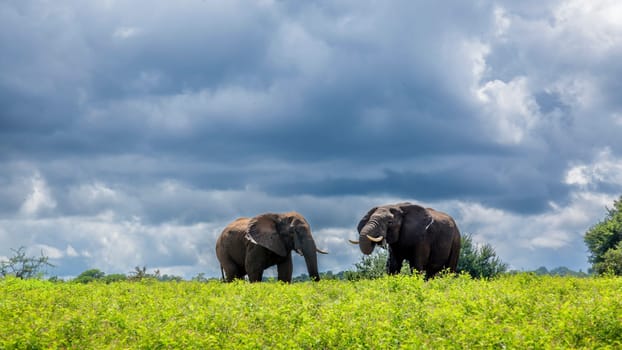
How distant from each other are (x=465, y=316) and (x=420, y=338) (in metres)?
1.98

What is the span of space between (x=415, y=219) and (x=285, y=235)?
226 inches

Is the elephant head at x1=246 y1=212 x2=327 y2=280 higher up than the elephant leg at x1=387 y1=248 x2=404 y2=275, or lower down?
higher up

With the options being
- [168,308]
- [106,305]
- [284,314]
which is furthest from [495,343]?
[106,305]

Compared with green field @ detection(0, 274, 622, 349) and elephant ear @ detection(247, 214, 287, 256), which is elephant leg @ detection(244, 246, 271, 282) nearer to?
elephant ear @ detection(247, 214, 287, 256)

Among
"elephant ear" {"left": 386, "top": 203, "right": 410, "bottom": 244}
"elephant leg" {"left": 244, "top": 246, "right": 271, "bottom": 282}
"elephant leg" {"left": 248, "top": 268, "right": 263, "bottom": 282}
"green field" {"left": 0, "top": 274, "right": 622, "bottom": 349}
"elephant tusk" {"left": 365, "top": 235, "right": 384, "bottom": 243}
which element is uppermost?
"elephant ear" {"left": 386, "top": 203, "right": 410, "bottom": 244}

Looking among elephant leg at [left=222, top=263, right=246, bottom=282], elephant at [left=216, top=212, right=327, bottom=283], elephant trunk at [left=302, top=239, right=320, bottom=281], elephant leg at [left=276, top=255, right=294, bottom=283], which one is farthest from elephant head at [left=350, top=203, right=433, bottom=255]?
elephant leg at [left=222, top=263, right=246, bottom=282]

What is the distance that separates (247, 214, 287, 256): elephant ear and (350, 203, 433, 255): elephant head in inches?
135

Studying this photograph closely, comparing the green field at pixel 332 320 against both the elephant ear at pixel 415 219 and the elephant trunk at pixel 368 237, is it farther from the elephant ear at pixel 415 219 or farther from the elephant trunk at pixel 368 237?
the elephant ear at pixel 415 219

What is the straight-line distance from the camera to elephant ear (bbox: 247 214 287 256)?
28.5 m

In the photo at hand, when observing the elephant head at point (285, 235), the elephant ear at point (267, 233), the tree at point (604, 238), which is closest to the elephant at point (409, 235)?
the elephant head at point (285, 235)

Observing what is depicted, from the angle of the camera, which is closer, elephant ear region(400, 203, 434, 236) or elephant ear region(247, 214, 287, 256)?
elephant ear region(247, 214, 287, 256)

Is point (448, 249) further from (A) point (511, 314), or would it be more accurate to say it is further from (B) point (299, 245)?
(A) point (511, 314)

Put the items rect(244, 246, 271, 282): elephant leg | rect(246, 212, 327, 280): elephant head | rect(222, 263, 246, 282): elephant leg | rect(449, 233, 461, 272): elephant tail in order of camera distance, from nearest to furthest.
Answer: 1. rect(246, 212, 327, 280): elephant head
2. rect(244, 246, 271, 282): elephant leg
3. rect(449, 233, 461, 272): elephant tail
4. rect(222, 263, 246, 282): elephant leg

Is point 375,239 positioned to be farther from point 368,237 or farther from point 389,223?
point 389,223
